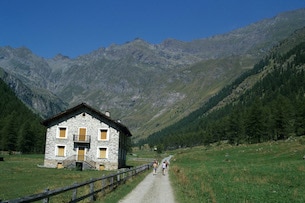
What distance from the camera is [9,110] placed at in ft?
576

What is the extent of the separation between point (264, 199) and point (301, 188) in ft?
17.9

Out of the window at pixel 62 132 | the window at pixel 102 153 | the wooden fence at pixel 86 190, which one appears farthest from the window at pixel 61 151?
the wooden fence at pixel 86 190

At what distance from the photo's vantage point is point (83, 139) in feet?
202

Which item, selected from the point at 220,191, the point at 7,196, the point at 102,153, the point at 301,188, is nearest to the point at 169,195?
the point at 220,191

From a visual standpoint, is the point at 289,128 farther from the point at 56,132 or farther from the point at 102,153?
the point at 56,132

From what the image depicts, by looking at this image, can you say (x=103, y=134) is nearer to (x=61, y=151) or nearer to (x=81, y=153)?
(x=81, y=153)

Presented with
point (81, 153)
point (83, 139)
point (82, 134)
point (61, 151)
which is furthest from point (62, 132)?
point (81, 153)

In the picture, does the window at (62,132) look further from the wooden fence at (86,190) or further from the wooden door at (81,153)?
the wooden fence at (86,190)

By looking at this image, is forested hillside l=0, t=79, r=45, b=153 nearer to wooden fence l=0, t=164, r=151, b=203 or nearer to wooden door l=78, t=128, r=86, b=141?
wooden door l=78, t=128, r=86, b=141

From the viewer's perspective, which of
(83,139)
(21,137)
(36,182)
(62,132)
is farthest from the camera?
(21,137)

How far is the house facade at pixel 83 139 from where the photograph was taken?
61750 mm

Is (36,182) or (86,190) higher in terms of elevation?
(36,182)

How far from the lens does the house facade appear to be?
61750mm

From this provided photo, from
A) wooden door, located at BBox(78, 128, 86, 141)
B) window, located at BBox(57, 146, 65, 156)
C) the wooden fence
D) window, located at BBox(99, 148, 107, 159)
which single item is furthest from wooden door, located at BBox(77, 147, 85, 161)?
the wooden fence
